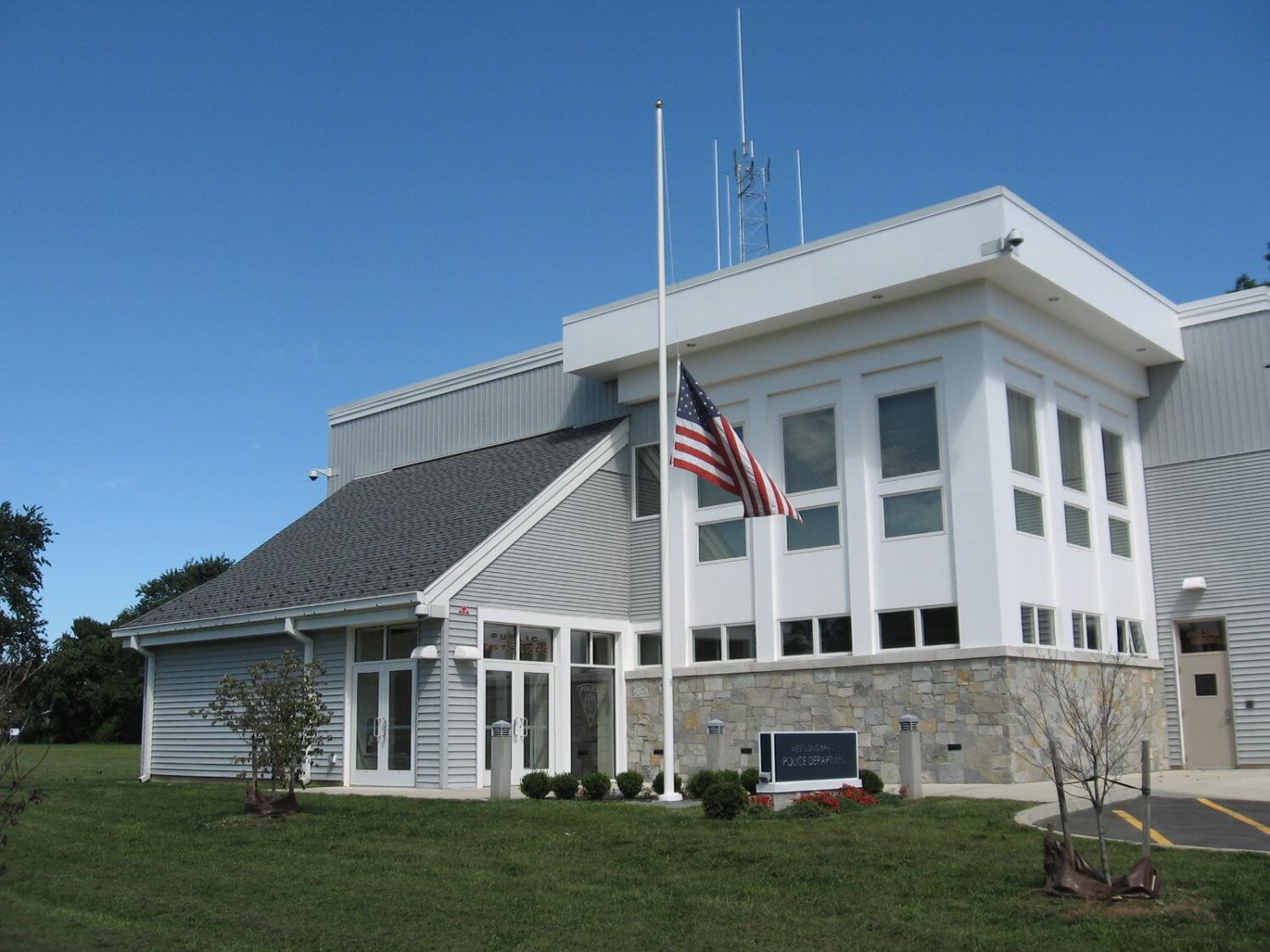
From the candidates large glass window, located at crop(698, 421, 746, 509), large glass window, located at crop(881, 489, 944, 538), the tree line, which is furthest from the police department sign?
the tree line

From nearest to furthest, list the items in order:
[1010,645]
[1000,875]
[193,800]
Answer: [1000,875], [193,800], [1010,645]

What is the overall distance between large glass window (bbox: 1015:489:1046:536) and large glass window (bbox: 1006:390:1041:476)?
0.46 metres

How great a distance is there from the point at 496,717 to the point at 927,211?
37.1ft

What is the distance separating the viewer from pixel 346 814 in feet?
52.5

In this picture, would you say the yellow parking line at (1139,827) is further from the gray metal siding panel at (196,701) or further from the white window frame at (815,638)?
the gray metal siding panel at (196,701)

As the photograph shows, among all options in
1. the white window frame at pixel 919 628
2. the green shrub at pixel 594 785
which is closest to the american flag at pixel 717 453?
the white window frame at pixel 919 628

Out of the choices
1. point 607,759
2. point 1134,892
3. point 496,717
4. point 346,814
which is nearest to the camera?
point 1134,892

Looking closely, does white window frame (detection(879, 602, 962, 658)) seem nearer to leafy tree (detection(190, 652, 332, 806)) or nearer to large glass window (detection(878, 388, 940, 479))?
large glass window (detection(878, 388, 940, 479))

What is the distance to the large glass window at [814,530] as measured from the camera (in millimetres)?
22656

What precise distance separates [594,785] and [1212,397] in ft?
49.1

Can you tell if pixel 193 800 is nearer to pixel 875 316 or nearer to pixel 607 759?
pixel 607 759

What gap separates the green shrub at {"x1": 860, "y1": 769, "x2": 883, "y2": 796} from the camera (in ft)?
56.0

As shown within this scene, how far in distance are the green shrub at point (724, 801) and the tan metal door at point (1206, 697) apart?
42.1ft

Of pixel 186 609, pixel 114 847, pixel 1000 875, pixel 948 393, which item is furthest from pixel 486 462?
pixel 1000 875
